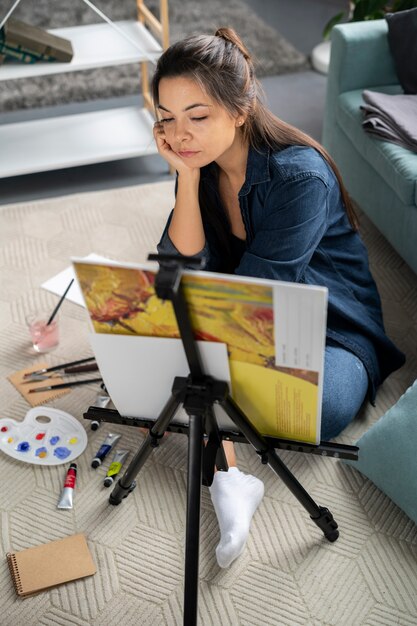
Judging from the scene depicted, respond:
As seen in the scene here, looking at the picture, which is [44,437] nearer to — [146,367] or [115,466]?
[115,466]

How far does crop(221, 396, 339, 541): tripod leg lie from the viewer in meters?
1.25

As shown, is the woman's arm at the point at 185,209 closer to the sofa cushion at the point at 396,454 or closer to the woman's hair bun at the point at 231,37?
the woman's hair bun at the point at 231,37

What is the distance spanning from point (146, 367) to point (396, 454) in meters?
0.67

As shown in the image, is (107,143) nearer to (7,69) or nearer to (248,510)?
(7,69)

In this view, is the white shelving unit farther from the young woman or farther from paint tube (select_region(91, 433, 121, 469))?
paint tube (select_region(91, 433, 121, 469))

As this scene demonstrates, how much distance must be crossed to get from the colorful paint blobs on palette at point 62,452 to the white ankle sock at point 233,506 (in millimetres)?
385

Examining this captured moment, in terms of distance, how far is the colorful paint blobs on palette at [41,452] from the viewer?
182cm

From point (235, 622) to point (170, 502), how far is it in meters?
0.32

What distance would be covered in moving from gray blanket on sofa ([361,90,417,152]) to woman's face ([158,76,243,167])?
92 centimetres

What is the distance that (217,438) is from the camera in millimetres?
1351

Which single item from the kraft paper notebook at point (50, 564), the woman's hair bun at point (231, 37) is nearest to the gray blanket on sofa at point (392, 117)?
the woman's hair bun at point (231, 37)

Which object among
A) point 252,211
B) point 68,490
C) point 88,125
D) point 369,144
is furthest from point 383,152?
point 68,490

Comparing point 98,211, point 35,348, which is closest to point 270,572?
point 35,348

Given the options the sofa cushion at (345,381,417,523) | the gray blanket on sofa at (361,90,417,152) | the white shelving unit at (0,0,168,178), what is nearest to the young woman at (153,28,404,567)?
the sofa cushion at (345,381,417,523)
